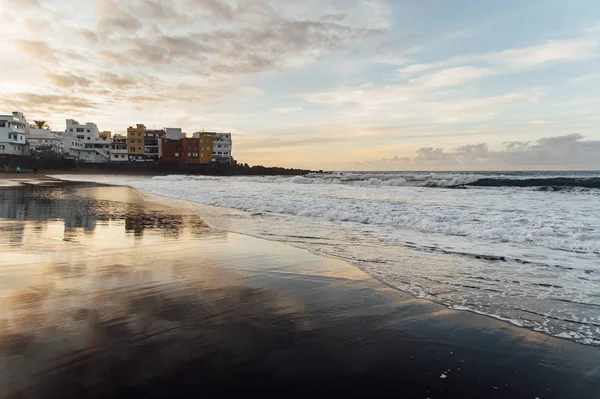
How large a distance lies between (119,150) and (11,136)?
22.0m

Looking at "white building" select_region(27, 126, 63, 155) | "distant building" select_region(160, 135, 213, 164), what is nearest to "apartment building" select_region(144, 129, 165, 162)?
"distant building" select_region(160, 135, 213, 164)

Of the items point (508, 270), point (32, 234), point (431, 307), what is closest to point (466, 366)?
point (431, 307)

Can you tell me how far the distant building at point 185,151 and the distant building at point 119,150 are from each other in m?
9.48

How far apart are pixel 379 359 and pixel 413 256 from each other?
462 cm

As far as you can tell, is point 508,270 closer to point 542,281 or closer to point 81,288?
point 542,281

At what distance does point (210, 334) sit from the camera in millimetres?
3789

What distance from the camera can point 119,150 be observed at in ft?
302

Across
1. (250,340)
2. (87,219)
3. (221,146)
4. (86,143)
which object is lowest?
(250,340)

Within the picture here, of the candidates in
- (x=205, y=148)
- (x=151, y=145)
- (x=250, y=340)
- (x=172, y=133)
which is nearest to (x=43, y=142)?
(x=151, y=145)

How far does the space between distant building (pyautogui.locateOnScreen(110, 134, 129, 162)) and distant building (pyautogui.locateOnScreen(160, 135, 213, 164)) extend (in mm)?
9479

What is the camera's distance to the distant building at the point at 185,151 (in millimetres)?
90375

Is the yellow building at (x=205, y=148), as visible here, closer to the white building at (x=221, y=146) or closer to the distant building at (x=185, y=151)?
the distant building at (x=185, y=151)

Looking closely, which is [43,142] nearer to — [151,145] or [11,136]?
[11,136]

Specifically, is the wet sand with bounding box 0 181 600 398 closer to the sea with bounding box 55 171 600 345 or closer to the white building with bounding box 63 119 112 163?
the sea with bounding box 55 171 600 345
